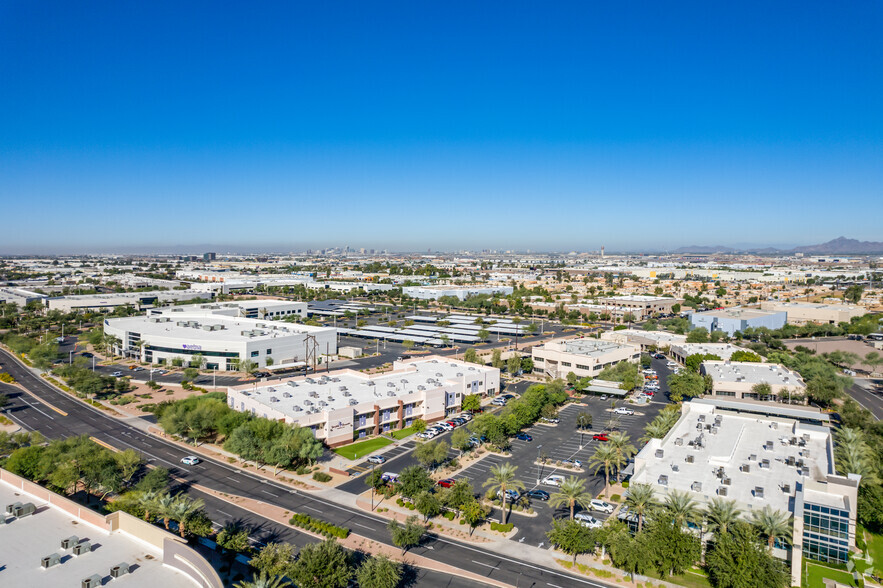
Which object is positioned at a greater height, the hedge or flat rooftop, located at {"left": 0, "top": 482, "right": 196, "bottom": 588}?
flat rooftop, located at {"left": 0, "top": 482, "right": 196, "bottom": 588}

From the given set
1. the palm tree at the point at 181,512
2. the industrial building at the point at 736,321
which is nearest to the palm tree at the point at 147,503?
the palm tree at the point at 181,512

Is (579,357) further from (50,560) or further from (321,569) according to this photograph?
(50,560)

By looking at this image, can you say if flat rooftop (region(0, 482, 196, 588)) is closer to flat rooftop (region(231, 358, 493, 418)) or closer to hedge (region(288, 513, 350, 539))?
hedge (region(288, 513, 350, 539))

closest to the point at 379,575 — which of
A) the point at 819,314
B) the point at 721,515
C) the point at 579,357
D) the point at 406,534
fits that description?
the point at 406,534

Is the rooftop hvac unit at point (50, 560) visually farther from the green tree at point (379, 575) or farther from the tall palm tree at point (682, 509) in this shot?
the tall palm tree at point (682, 509)

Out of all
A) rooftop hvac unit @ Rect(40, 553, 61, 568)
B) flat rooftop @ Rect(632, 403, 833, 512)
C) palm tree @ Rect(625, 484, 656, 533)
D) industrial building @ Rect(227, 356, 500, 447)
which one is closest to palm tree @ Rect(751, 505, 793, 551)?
flat rooftop @ Rect(632, 403, 833, 512)

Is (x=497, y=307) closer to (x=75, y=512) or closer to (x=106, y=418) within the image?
(x=106, y=418)

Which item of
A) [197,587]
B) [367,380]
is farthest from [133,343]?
[197,587]
